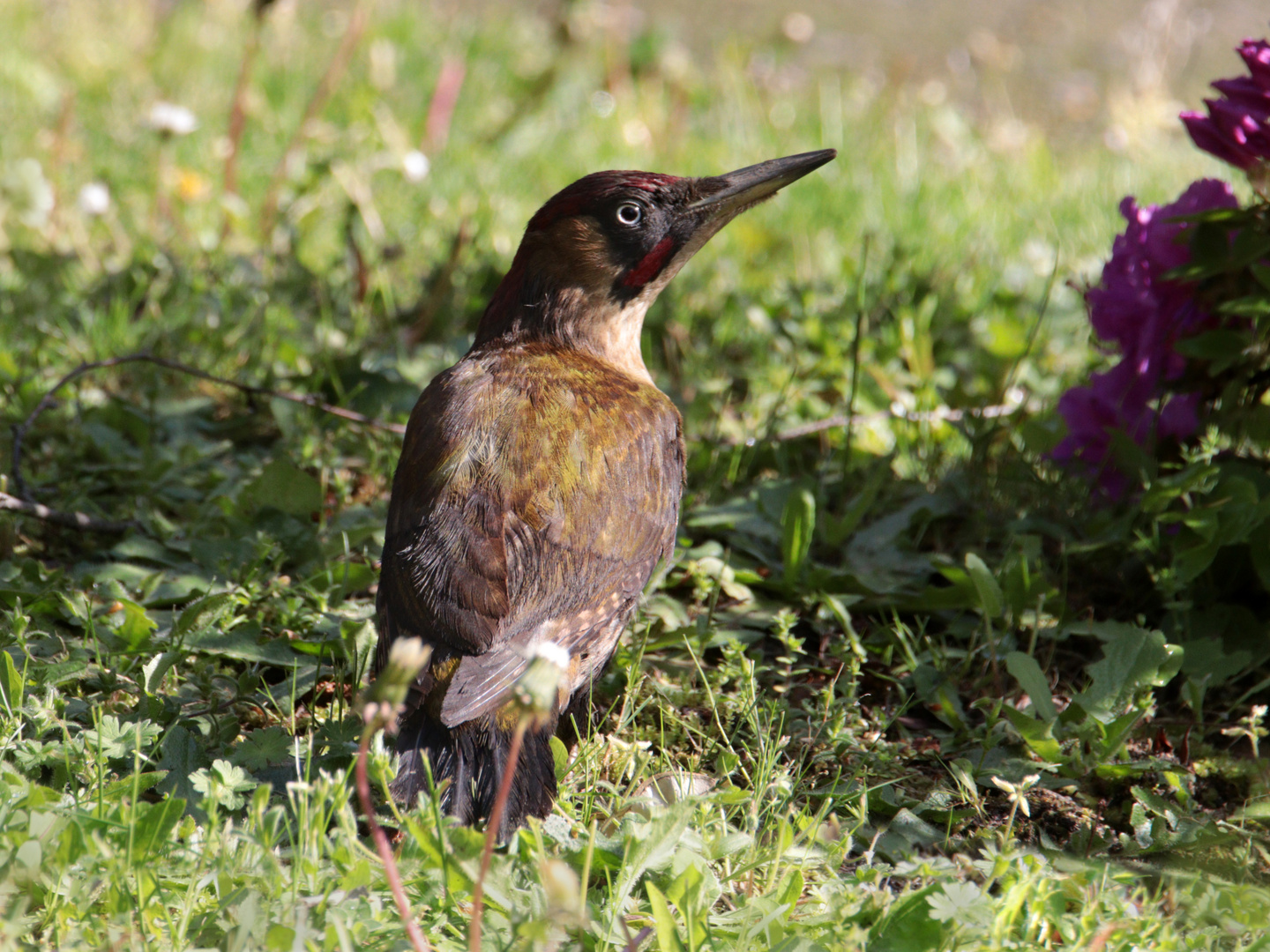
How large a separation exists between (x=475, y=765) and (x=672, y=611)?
33.9 inches

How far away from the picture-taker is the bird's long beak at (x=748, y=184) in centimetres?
307

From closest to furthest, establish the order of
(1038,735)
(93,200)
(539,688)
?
(539,688) < (1038,735) < (93,200)

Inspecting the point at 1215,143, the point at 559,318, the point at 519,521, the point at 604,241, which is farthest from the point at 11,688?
the point at 1215,143

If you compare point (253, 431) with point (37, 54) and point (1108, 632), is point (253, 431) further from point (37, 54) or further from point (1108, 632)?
point (37, 54)

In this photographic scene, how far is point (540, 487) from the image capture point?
2424mm

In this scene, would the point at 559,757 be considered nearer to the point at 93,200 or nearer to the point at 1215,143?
the point at 1215,143

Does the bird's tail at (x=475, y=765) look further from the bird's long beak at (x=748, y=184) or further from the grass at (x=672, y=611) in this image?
the bird's long beak at (x=748, y=184)

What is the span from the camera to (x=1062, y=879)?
2.05 meters

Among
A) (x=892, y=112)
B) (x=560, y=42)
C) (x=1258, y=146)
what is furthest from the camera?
(x=892, y=112)

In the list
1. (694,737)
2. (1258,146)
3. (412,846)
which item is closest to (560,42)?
(1258,146)

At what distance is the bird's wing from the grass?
26cm

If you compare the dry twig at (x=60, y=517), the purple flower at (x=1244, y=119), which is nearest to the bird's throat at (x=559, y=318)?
the dry twig at (x=60, y=517)

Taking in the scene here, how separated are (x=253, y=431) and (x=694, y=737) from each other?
1.82 m

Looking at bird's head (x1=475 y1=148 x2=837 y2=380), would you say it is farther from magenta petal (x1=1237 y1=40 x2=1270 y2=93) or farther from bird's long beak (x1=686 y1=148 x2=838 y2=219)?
magenta petal (x1=1237 y1=40 x2=1270 y2=93)
